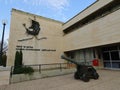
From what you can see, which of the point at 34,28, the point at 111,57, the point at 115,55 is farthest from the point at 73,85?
the point at 34,28

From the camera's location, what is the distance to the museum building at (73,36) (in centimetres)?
1178

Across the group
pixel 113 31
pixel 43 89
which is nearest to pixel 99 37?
pixel 113 31

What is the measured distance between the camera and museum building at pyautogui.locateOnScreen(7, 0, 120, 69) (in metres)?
11.8

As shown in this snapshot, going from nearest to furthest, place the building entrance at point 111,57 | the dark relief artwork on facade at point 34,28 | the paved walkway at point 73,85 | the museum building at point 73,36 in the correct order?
1. the paved walkway at point 73,85
2. the museum building at point 73,36
3. the building entrance at point 111,57
4. the dark relief artwork on facade at point 34,28

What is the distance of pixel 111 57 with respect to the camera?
1305cm

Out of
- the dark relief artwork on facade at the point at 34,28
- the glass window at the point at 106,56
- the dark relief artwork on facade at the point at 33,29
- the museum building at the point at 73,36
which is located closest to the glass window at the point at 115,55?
the museum building at the point at 73,36

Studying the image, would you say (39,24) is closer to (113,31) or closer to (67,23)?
(67,23)

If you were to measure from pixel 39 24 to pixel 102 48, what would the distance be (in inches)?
380

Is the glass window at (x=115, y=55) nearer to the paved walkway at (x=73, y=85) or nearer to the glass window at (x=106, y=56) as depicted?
the glass window at (x=106, y=56)

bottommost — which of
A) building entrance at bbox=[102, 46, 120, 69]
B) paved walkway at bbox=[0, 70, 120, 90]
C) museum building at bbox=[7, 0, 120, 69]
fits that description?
paved walkway at bbox=[0, 70, 120, 90]

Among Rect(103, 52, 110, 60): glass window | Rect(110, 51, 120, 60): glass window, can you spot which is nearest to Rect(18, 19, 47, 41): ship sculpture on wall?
Rect(103, 52, 110, 60): glass window

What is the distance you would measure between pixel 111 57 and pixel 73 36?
621 cm

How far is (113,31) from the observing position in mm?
10891

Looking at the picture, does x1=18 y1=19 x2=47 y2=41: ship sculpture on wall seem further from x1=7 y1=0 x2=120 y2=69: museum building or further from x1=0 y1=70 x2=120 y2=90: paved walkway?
x1=0 y1=70 x2=120 y2=90: paved walkway
